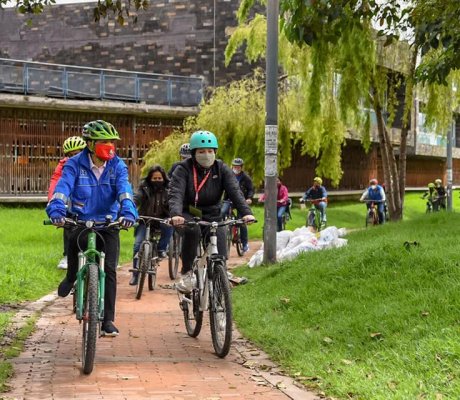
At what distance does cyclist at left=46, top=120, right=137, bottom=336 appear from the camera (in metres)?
6.59

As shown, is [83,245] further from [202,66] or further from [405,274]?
[202,66]

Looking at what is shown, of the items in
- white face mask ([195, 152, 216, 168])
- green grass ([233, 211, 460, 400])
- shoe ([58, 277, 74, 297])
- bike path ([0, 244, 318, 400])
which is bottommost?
bike path ([0, 244, 318, 400])

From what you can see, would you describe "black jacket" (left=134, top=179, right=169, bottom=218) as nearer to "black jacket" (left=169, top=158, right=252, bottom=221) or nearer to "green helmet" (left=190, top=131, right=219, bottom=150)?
"black jacket" (left=169, top=158, right=252, bottom=221)

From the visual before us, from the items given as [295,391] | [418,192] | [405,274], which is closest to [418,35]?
[405,274]

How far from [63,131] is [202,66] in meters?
8.49

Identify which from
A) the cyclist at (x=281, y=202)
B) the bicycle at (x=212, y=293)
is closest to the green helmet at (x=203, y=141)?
the bicycle at (x=212, y=293)

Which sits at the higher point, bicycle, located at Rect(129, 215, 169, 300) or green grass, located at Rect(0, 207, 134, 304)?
bicycle, located at Rect(129, 215, 169, 300)

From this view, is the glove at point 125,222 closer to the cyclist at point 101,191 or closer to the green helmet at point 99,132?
the cyclist at point 101,191

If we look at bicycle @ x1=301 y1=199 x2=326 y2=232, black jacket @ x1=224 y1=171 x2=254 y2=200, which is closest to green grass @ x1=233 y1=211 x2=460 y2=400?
black jacket @ x1=224 y1=171 x2=254 y2=200

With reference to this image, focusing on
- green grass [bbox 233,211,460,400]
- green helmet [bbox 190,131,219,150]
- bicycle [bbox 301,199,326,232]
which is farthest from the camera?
bicycle [bbox 301,199,326,232]

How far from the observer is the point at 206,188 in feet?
24.9

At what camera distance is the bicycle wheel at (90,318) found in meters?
5.94

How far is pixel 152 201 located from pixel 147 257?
1021mm

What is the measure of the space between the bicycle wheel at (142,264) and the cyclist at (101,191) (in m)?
3.44
